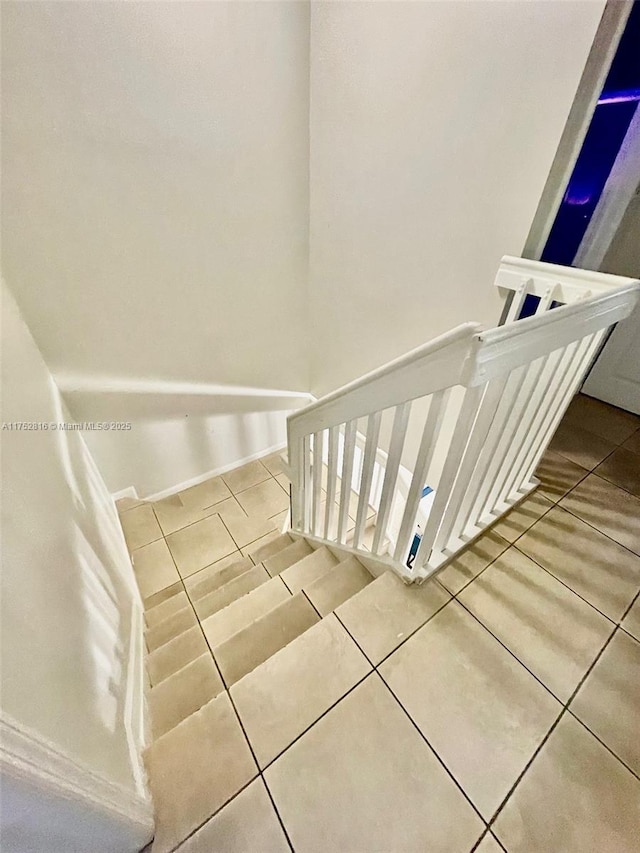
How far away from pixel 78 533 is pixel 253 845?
3.30 feet

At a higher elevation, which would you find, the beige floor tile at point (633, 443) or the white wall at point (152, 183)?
the white wall at point (152, 183)

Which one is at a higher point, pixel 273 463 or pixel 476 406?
pixel 476 406

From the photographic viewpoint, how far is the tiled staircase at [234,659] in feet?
2.99

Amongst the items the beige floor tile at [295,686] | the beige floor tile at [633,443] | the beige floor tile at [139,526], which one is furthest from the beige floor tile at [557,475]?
the beige floor tile at [139,526]

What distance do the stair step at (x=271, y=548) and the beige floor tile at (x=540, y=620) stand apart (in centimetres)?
127

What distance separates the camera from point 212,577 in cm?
213

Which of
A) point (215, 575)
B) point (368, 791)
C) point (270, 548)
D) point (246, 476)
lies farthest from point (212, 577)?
point (368, 791)

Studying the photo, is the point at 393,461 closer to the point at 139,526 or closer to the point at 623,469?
the point at 623,469

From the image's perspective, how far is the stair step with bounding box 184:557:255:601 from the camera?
6.69ft

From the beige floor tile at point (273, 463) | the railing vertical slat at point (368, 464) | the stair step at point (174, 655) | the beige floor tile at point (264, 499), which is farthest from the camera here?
the beige floor tile at point (273, 463)

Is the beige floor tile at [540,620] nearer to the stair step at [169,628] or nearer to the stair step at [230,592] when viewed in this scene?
the stair step at [230,592]

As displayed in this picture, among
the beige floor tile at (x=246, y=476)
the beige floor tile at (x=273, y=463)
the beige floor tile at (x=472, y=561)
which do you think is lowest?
the beige floor tile at (x=246, y=476)

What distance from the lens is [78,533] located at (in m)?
1.23

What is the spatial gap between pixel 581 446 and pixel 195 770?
224cm
